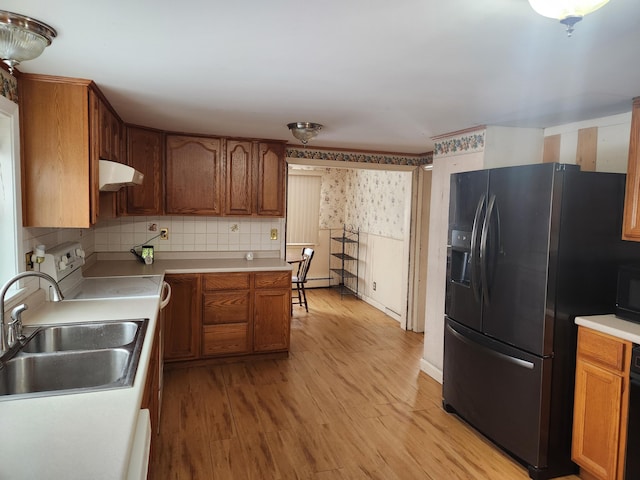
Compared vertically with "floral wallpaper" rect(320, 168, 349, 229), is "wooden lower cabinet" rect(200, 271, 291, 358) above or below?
below

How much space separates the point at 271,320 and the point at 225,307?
0.45m

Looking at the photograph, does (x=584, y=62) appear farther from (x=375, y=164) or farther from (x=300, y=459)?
(x=375, y=164)

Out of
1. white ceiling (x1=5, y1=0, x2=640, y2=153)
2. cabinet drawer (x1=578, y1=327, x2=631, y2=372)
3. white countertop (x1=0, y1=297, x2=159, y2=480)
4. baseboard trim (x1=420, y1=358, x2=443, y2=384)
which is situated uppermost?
white ceiling (x1=5, y1=0, x2=640, y2=153)

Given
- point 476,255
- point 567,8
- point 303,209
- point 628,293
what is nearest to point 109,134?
point 476,255

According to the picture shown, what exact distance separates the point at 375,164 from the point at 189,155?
2.00 meters

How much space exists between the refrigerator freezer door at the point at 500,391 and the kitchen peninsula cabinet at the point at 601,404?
18cm

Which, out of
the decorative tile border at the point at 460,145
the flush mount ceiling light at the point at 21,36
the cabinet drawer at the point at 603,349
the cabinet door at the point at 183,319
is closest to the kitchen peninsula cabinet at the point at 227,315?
the cabinet door at the point at 183,319

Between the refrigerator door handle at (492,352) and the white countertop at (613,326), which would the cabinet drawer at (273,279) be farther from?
the white countertop at (613,326)

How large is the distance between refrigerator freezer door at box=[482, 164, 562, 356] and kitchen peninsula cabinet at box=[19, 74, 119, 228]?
7.63 ft

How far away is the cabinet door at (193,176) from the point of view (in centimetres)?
382

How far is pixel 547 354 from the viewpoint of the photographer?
229cm

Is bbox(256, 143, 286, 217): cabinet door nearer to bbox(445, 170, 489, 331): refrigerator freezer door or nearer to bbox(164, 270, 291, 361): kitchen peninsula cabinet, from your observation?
bbox(164, 270, 291, 361): kitchen peninsula cabinet

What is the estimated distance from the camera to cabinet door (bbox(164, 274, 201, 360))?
3.60m

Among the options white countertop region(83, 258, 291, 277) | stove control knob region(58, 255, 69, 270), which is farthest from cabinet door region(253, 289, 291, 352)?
stove control knob region(58, 255, 69, 270)
